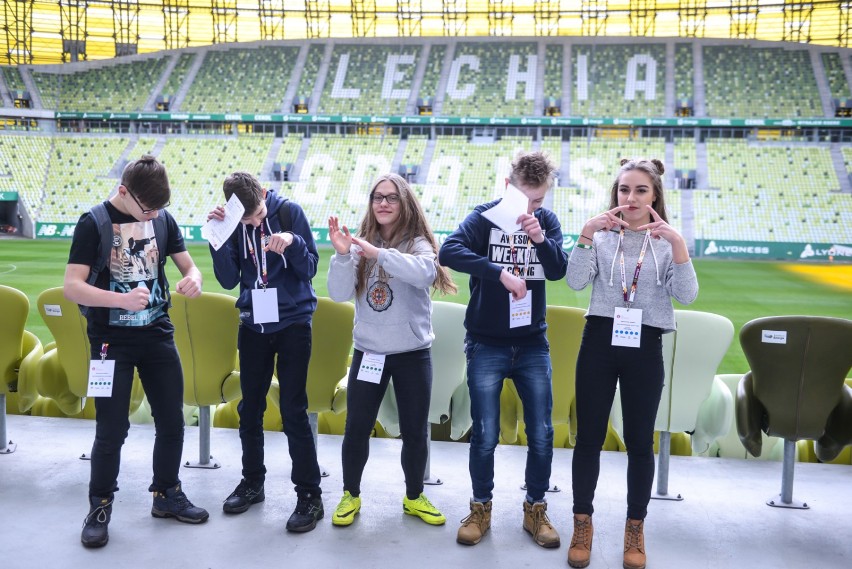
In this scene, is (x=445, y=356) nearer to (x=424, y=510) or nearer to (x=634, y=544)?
(x=424, y=510)

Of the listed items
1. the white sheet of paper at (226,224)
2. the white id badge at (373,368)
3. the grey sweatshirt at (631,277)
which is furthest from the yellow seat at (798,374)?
the white sheet of paper at (226,224)

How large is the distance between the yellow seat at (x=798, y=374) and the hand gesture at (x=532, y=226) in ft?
3.82

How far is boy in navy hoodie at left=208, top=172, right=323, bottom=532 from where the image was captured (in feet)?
10.5

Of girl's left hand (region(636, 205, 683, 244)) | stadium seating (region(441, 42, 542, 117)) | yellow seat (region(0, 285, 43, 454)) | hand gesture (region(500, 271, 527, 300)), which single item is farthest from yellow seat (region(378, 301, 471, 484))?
stadium seating (region(441, 42, 542, 117))

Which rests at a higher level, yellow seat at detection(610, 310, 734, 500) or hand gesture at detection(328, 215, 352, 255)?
hand gesture at detection(328, 215, 352, 255)

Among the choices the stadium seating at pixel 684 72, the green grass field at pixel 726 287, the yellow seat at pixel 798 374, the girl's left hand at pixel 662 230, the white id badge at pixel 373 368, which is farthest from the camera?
the stadium seating at pixel 684 72

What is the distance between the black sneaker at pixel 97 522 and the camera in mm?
3008

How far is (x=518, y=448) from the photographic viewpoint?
169 inches

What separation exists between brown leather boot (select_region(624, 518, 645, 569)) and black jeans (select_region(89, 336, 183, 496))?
2.01 meters

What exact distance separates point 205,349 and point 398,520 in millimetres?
1445

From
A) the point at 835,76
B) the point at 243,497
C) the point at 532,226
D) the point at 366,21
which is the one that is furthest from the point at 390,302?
the point at 366,21

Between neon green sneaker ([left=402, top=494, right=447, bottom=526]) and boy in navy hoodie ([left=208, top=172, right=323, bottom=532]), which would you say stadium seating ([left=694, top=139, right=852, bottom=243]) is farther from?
boy in navy hoodie ([left=208, top=172, right=323, bottom=532])

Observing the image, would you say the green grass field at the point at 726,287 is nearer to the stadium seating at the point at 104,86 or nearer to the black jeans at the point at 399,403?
the black jeans at the point at 399,403

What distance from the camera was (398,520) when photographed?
333 cm
